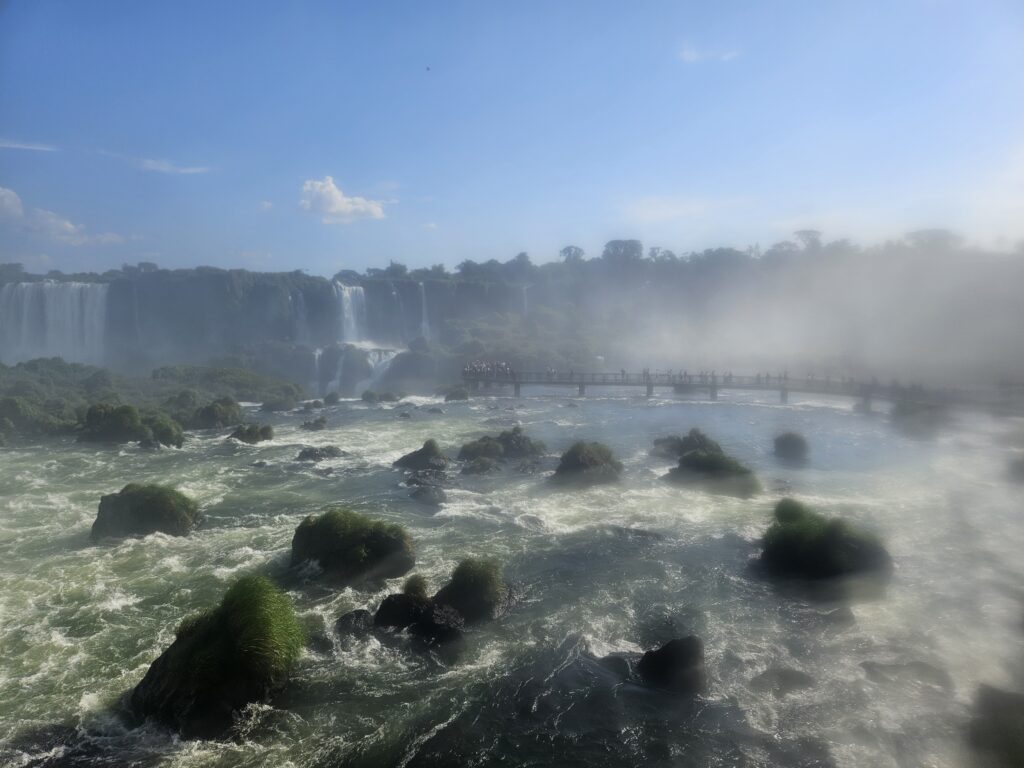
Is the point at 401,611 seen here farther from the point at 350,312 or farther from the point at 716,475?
the point at 350,312

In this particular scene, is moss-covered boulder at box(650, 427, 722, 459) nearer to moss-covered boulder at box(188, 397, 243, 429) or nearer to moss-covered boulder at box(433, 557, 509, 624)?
moss-covered boulder at box(433, 557, 509, 624)

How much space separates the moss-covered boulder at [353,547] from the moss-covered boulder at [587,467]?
10.2 metres

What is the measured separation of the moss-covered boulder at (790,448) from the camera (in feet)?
102

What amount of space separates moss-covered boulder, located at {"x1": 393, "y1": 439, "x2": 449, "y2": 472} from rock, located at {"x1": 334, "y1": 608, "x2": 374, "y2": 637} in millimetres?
14374

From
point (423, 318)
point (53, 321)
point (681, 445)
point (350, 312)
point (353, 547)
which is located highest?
point (350, 312)

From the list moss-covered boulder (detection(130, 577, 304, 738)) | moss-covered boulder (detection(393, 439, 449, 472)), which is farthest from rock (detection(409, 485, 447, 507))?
moss-covered boulder (detection(130, 577, 304, 738))

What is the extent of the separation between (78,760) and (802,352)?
265ft

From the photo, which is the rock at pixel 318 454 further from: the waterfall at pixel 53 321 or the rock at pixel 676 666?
the waterfall at pixel 53 321

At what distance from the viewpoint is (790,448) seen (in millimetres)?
31250

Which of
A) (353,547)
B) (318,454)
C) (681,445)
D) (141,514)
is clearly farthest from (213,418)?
(681,445)

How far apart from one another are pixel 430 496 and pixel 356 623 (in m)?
10.4

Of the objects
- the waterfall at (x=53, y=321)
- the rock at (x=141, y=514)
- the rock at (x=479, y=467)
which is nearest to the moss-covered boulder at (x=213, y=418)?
the rock at (x=479, y=467)

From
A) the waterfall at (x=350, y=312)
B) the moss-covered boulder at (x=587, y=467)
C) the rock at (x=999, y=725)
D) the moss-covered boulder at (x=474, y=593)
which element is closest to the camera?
the rock at (x=999, y=725)

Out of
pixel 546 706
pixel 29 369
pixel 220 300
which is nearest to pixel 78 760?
pixel 546 706
